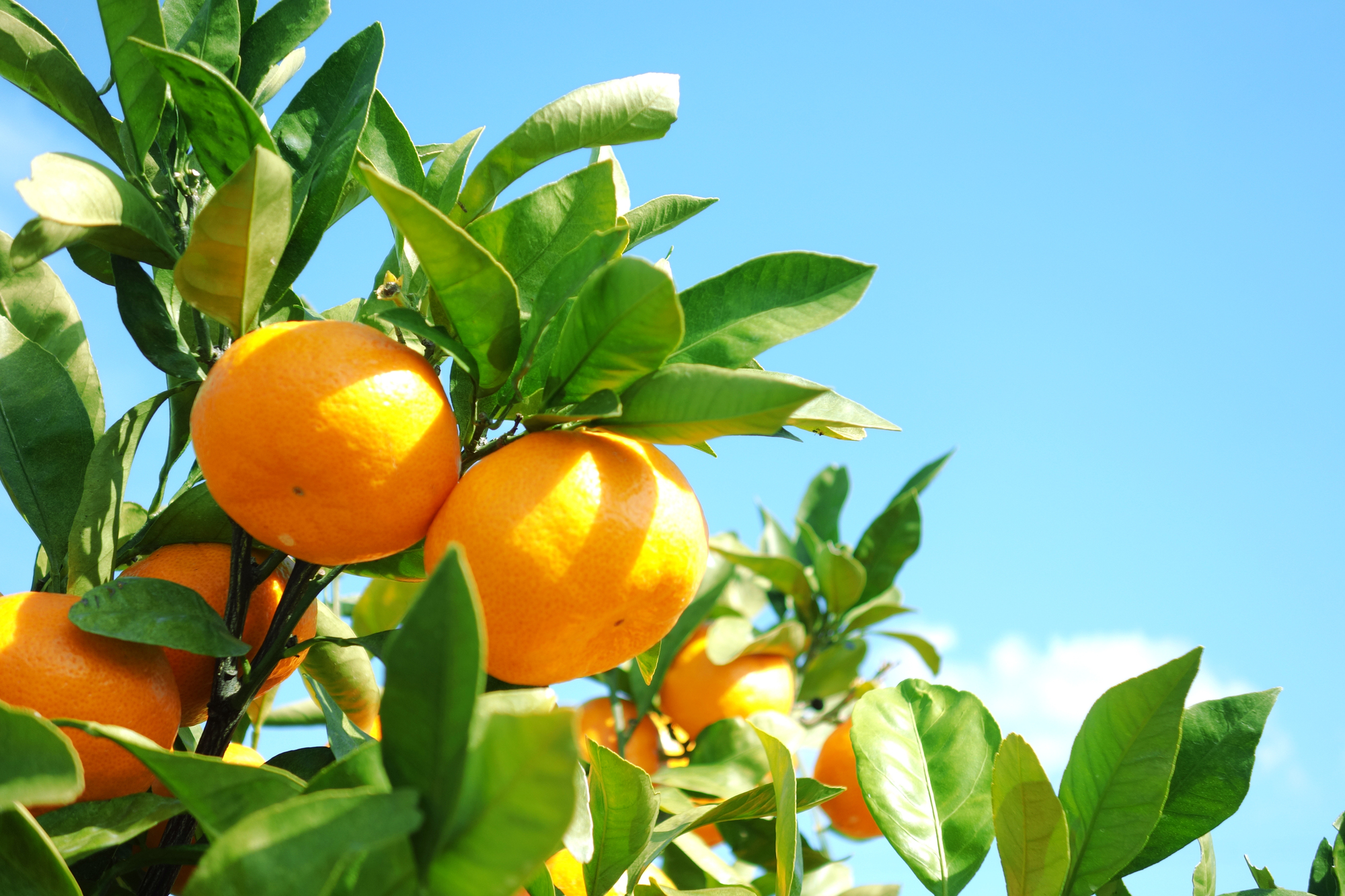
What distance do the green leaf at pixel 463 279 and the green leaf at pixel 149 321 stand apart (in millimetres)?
358

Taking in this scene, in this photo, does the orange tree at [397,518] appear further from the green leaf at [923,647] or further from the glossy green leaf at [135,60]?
the green leaf at [923,647]

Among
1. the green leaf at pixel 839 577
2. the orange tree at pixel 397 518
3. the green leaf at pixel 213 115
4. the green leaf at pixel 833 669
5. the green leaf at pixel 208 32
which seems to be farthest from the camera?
the green leaf at pixel 833 669

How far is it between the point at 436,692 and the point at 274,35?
3.09 ft

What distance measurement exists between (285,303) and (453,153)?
0.28 metres

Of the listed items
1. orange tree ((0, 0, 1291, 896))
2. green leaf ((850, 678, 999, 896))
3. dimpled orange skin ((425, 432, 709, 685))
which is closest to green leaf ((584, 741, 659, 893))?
orange tree ((0, 0, 1291, 896))

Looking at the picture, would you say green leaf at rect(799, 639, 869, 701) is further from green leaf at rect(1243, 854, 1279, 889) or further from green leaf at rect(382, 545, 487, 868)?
green leaf at rect(382, 545, 487, 868)

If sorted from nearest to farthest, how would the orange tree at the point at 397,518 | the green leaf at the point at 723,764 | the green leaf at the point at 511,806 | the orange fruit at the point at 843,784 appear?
1. the green leaf at the point at 511,806
2. the orange tree at the point at 397,518
3. the green leaf at the point at 723,764
4. the orange fruit at the point at 843,784

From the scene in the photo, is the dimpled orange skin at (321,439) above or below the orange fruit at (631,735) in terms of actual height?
above

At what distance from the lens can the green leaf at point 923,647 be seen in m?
2.95

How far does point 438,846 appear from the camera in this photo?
2.03 ft

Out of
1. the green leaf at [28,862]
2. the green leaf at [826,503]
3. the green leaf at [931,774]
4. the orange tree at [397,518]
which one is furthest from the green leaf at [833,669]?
the green leaf at [28,862]

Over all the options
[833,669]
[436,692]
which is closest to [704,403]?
[436,692]

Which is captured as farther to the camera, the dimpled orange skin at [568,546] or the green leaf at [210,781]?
the dimpled orange skin at [568,546]

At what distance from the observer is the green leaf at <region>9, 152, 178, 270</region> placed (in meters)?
0.82
